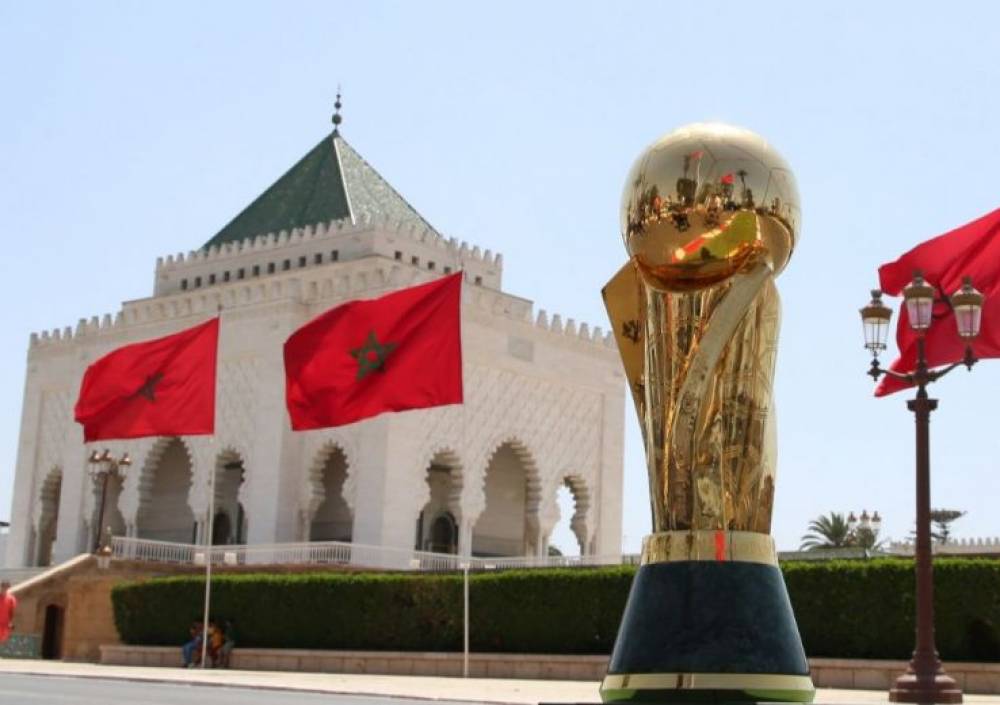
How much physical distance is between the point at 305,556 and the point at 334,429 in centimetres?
354

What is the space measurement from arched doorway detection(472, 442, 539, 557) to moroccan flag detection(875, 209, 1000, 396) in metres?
21.8

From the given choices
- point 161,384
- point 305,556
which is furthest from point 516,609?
point 305,556

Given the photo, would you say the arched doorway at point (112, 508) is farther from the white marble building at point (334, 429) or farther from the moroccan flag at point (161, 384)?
the moroccan flag at point (161, 384)

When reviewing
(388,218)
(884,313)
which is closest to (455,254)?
(388,218)

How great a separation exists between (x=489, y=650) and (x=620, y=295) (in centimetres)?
1577

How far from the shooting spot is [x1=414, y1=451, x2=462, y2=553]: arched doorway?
34062mm

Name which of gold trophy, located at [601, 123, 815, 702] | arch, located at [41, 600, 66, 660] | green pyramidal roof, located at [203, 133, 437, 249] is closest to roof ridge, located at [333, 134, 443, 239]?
green pyramidal roof, located at [203, 133, 437, 249]

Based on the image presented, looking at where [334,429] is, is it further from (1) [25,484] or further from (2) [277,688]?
(2) [277,688]

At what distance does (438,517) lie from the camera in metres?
35.0

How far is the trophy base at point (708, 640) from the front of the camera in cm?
362

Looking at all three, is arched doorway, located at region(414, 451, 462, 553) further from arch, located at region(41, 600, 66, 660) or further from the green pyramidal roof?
arch, located at region(41, 600, 66, 660)

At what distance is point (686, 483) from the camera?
4.00m

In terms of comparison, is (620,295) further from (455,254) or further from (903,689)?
(455,254)

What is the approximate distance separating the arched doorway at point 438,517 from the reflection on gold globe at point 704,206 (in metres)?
29.3
